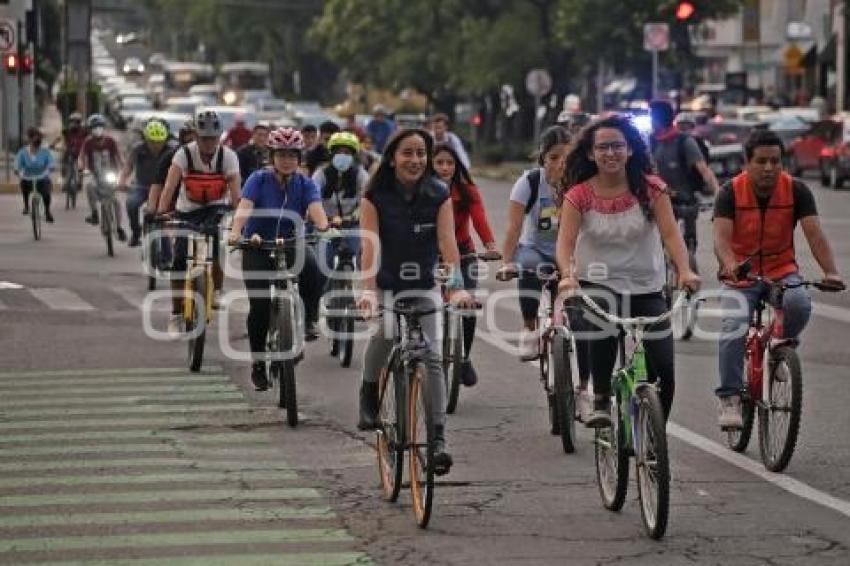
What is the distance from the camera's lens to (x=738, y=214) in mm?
11758

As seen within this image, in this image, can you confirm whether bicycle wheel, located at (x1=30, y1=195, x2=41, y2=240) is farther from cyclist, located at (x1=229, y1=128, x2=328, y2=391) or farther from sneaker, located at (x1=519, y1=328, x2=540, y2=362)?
sneaker, located at (x1=519, y1=328, x2=540, y2=362)

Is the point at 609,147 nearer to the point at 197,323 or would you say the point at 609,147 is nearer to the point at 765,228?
the point at 765,228

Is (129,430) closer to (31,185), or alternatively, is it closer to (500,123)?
(31,185)

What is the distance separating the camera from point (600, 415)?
10320 mm

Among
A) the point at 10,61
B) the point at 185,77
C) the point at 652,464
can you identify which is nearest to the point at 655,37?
the point at 10,61

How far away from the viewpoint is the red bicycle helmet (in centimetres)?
1417

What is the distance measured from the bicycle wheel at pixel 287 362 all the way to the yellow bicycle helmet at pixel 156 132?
28.7ft

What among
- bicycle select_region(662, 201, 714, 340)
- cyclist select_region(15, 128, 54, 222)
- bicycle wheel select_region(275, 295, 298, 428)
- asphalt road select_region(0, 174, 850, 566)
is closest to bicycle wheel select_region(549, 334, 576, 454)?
asphalt road select_region(0, 174, 850, 566)

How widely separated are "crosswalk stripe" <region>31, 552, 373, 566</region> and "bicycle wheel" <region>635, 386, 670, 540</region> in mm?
1200

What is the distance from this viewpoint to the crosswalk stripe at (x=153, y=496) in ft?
35.2

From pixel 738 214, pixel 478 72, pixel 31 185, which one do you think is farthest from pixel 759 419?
pixel 478 72

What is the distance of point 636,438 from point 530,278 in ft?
12.9

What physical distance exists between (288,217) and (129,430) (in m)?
1.84

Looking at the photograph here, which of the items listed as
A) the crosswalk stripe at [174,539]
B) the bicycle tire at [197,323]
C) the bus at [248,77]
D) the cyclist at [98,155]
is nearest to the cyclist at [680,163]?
the bicycle tire at [197,323]
